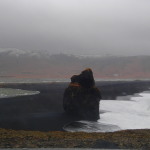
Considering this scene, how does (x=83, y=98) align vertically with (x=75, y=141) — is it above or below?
above

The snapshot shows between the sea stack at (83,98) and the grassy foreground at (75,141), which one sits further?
the sea stack at (83,98)

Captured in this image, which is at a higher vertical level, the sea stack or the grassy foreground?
the sea stack

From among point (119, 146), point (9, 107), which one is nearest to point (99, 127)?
point (119, 146)

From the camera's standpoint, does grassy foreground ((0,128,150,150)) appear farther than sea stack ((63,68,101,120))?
No

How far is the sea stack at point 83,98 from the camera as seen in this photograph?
1554 inches

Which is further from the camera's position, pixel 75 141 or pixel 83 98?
pixel 83 98

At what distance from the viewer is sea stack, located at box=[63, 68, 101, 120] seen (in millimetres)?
39469

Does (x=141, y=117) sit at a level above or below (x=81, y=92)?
below

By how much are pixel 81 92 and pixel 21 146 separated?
69.7 feet

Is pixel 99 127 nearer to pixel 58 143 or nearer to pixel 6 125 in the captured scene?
pixel 6 125

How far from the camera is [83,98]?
39781 millimetres

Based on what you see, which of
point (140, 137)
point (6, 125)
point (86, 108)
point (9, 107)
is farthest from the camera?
point (9, 107)

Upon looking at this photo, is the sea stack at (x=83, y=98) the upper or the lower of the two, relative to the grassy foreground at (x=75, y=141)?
upper

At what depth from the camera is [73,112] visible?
40562 mm
